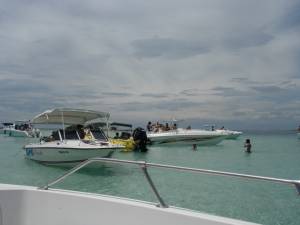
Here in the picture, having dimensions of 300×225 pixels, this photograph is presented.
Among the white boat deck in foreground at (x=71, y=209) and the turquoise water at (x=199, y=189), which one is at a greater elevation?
the white boat deck in foreground at (x=71, y=209)

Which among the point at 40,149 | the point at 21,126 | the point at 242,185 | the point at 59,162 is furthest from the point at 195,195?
the point at 21,126

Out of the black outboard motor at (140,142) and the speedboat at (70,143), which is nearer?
the speedboat at (70,143)

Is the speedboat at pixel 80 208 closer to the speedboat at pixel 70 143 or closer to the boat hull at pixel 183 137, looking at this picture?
the speedboat at pixel 70 143

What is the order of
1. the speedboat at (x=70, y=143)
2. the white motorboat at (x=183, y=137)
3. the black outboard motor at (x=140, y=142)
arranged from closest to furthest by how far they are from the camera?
the speedboat at (x=70, y=143)
the black outboard motor at (x=140, y=142)
the white motorboat at (x=183, y=137)

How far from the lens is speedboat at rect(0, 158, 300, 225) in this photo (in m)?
3.47

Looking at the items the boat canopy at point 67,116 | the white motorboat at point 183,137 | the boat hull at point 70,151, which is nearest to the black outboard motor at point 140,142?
the white motorboat at point 183,137

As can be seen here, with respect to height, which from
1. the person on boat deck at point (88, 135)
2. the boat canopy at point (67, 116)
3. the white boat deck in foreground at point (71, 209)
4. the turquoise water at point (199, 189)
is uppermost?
the boat canopy at point (67, 116)

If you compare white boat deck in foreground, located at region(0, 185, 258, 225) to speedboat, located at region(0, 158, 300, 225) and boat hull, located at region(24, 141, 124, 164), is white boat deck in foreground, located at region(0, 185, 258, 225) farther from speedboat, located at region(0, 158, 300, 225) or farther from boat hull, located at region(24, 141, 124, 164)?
boat hull, located at region(24, 141, 124, 164)

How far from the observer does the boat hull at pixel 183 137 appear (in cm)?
3391

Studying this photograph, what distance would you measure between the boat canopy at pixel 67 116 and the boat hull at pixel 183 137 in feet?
48.2

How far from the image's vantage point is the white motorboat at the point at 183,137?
1335 inches

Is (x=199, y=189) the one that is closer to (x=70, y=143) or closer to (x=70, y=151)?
(x=70, y=151)

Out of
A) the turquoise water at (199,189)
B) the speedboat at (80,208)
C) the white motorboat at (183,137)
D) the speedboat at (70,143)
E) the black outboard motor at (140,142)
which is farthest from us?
the white motorboat at (183,137)

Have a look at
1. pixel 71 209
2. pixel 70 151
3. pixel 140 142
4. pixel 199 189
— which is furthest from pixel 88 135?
pixel 71 209
